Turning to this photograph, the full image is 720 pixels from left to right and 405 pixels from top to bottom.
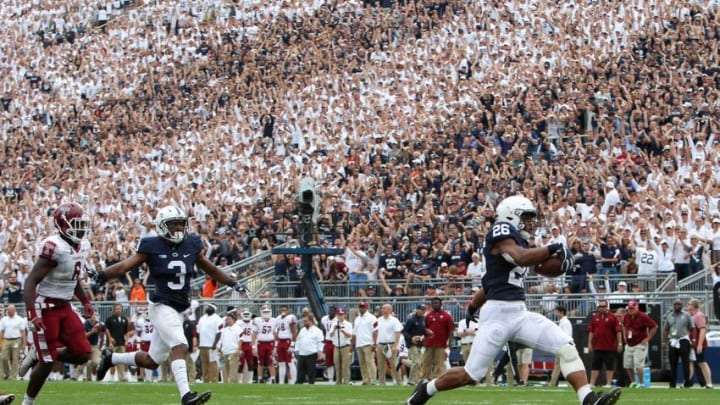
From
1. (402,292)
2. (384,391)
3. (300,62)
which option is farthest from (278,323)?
(300,62)

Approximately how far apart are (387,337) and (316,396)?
7131 mm

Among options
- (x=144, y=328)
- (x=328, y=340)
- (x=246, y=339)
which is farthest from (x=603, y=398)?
Result: (x=144, y=328)

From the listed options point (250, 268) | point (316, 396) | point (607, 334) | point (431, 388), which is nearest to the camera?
point (431, 388)

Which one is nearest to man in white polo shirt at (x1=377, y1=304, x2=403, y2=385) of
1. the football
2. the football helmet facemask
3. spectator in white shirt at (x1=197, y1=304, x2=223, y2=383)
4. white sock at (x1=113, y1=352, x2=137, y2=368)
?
spectator in white shirt at (x1=197, y1=304, x2=223, y2=383)

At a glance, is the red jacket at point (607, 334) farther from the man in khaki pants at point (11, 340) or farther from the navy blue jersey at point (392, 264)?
the man in khaki pants at point (11, 340)

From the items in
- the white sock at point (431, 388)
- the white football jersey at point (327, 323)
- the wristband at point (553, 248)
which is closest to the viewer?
the wristband at point (553, 248)

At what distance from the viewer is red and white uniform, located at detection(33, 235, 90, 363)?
1275 cm

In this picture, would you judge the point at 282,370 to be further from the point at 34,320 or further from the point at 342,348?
the point at 34,320

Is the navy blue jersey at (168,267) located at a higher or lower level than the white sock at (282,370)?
higher

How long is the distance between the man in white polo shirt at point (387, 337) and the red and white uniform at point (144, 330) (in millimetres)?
4699

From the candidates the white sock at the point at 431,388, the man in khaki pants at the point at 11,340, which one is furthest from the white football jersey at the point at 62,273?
the man in khaki pants at the point at 11,340

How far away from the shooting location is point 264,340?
2592 centimetres

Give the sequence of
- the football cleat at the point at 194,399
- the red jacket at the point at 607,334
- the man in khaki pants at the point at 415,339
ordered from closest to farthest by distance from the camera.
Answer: the football cleat at the point at 194,399 → the red jacket at the point at 607,334 → the man in khaki pants at the point at 415,339

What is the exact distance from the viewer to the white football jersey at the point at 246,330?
26.0m
